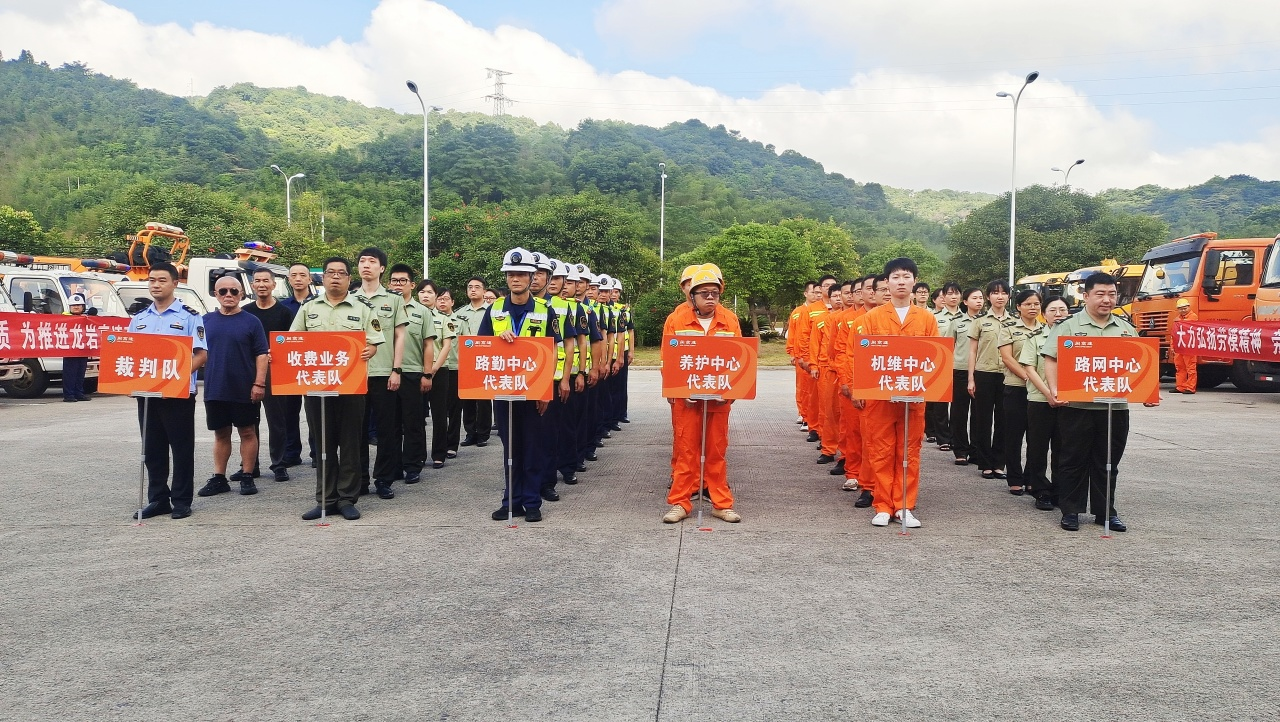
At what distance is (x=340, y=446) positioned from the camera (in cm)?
657

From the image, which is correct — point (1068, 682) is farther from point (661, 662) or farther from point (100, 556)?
point (100, 556)

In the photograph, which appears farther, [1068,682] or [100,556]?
[100,556]

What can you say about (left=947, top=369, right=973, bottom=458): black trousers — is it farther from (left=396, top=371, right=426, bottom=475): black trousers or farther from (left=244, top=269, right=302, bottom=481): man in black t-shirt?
(left=244, top=269, right=302, bottom=481): man in black t-shirt

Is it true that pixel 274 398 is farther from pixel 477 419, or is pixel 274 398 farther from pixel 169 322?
pixel 477 419

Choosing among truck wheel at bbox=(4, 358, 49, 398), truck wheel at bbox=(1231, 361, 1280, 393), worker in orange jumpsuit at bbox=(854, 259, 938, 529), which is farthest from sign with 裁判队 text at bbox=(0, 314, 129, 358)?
truck wheel at bbox=(1231, 361, 1280, 393)

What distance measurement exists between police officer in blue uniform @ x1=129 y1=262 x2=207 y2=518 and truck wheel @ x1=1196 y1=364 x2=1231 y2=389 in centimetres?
1852

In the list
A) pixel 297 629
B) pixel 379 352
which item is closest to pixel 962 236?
pixel 379 352

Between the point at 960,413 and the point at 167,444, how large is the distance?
7246 mm

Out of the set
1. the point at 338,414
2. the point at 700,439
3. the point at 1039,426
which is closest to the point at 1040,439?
the point at 1039,426

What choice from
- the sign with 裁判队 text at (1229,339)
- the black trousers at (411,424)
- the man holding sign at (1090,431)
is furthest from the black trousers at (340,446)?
the sign with 裁判队 text at (1229,339)

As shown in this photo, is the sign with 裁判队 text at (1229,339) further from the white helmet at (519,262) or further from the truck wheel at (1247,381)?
the white helmet at (519,262)

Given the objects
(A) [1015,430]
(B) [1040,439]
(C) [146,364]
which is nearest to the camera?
(C) [146,364]

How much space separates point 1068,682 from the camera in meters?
3.55

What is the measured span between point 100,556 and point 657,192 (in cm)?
6413
